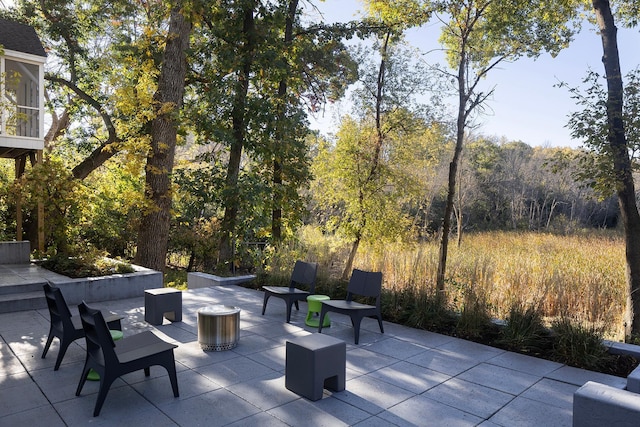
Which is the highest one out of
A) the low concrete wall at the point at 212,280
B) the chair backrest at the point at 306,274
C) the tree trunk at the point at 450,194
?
the tree trunk at the point at 450,194

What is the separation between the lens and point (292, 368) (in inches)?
138

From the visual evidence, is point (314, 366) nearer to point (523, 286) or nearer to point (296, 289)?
point (296, 289)

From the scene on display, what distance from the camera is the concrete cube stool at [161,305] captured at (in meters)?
5.38

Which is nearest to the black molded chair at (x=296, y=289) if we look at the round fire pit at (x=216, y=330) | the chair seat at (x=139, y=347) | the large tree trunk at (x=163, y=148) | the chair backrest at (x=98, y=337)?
the round fire pit at (x=216, y=330)

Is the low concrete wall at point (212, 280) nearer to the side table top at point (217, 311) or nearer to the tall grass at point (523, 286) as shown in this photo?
the tall grass at point (523, 286)

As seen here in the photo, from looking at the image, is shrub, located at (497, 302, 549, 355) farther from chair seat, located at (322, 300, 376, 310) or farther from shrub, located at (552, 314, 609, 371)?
chair seat, located at (322, 300, 376, 310)

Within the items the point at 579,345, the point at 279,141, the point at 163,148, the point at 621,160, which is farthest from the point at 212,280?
the point at 621,160

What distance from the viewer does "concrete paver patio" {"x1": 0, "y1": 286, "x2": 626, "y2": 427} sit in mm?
3068

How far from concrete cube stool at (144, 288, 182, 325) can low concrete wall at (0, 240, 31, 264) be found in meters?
5.12

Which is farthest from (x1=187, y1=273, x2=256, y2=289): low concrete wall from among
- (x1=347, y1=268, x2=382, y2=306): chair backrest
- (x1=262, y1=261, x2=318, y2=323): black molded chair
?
(x1=347, y1=268, x2=382, y2=306): chair backrest

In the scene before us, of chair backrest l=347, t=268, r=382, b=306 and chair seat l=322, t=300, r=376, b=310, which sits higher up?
chair backrest l=347, t=268, r=382, b=306

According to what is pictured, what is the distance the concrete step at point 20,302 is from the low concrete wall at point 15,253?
10.1 feet

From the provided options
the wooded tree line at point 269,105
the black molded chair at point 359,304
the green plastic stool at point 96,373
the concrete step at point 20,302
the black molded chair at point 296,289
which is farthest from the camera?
the wooded tree line at point 269,105

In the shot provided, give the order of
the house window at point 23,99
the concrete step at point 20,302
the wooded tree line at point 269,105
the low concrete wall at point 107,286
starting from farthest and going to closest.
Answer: the house window at point 23,99, the wooded tree line at point 269,105, the low concrete wall at point 107,286, the concrete step at point 20,302
